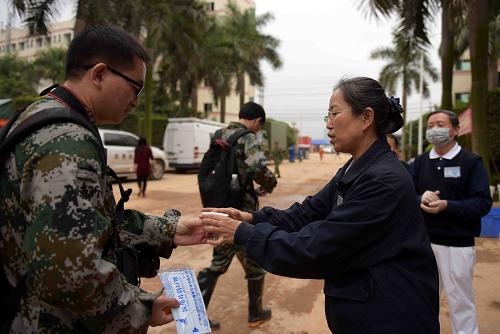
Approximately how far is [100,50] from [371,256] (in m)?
1.28

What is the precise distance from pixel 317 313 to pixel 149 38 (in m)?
17.4

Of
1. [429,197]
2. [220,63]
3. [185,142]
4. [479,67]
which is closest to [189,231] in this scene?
[429,197]

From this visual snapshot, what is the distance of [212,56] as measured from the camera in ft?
102

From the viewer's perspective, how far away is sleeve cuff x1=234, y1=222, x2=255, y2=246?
1940 mm

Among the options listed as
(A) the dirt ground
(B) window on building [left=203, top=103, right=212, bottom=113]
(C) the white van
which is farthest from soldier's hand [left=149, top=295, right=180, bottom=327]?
(B) window on building [left=203, top=103, right=212, bottom=113]

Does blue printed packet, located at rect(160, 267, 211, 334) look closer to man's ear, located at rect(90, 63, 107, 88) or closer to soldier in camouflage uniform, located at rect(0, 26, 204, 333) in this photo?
soldier in camouflage uniform, located at rect(0, 26, 204, 333)

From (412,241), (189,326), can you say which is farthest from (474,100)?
(189,326)

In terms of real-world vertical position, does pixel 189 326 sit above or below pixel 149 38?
below

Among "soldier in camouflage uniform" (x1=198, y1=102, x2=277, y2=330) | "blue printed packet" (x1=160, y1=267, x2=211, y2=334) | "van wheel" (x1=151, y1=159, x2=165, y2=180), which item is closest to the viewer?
"blue printed packet" (x1=160, y1=267, x2=211, y2=334)

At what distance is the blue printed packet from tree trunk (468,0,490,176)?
29.1 ft

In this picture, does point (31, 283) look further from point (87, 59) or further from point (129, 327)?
point (87, 59)

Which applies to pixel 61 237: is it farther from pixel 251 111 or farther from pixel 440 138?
pixel 251 111

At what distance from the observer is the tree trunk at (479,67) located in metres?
8.91

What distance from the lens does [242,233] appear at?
1966 millimetres
